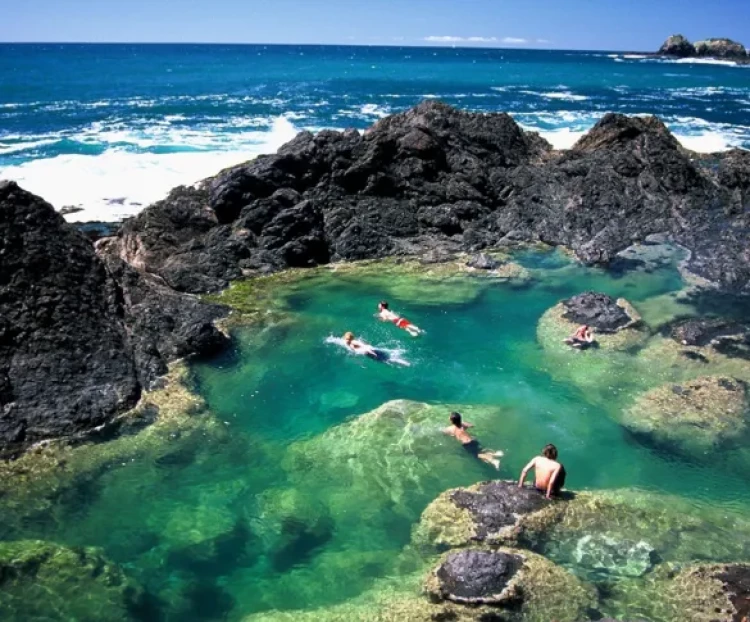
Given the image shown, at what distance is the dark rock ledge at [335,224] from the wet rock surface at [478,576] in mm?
9847

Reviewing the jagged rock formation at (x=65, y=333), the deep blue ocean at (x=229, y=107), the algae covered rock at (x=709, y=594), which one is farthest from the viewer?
the deep blue ocean at (x=229, y=107)

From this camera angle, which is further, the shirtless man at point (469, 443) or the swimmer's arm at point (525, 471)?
the shirtless man at point (469, 443)

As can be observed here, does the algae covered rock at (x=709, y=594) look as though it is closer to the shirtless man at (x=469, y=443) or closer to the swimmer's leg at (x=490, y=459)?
the swimmer's leg at (x=490, y=459)

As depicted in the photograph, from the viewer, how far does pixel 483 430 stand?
17.7 m

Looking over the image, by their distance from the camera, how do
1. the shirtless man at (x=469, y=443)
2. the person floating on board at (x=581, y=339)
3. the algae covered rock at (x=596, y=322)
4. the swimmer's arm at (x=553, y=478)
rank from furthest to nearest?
1. the algae covered rock at (x=596, y=322)
2. the person floating on board at (x=581, y=339)
3. the shirtless man at (x=469, y=443)
4. the swimmer's arm at (x=553, y=478)

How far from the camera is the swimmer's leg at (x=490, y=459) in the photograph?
16.3 m

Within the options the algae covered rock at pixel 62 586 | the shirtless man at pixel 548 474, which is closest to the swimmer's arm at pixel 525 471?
the shirtless man at pixel 548 474

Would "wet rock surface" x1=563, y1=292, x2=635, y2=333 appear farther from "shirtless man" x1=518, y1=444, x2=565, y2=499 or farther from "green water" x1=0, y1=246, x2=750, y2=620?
"shirtless man" x1=518, y1=444, x2=565, y2=499

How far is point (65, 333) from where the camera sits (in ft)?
62.1

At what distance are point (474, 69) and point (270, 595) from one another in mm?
156996

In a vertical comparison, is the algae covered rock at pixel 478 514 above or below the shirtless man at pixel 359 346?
below

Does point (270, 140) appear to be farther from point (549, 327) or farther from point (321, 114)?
point (549, 327)

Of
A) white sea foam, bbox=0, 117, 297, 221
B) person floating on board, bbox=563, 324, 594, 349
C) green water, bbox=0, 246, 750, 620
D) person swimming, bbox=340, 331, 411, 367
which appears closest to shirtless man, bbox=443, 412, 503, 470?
green water, bbox=0, 246, 750, 620

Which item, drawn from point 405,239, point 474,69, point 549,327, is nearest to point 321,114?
point 405,239
